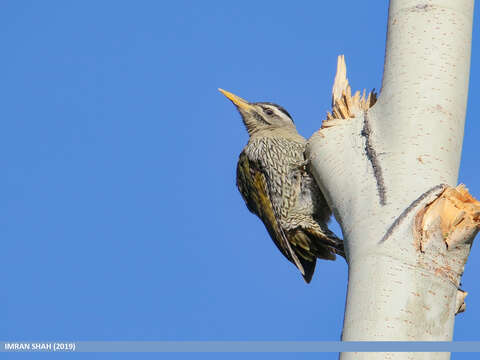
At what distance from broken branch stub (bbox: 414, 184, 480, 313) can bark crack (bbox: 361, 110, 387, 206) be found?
0.19 metres

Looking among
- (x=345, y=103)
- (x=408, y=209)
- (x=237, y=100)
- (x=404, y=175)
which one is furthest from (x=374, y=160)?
(x=237, y=100)

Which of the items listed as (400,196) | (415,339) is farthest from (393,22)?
(415,339)

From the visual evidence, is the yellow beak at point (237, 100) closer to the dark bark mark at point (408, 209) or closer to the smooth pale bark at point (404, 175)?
the smooth pale bark at point (404, 175)

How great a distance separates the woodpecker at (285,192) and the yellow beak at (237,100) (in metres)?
0.27

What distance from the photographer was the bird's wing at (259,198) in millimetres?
6871

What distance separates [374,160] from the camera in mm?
3633

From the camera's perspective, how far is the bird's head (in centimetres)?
779

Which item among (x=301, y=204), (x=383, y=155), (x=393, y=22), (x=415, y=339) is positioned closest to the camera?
(x=415, y=339)

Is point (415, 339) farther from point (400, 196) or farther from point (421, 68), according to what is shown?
point (421, 68)

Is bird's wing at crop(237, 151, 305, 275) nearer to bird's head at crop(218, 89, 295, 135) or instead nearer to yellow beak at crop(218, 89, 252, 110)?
bird's head at crop(218, 89, 295, 135)

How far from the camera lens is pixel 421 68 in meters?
3.80

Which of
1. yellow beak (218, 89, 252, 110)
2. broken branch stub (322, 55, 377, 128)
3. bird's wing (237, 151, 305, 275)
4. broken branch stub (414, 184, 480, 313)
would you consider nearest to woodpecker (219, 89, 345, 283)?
bird's wing (237, 151, 305, 275)

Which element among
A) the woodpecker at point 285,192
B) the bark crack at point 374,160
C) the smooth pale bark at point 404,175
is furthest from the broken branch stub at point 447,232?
the woodpecker at point 285,192

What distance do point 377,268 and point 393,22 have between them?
1.49m
